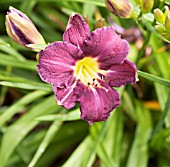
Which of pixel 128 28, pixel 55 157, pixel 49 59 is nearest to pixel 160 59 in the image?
pixel 128 28

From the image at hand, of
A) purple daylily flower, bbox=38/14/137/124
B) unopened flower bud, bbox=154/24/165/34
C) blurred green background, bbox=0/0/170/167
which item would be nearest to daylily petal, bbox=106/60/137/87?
purple daylily flower, bbox=38/14/137/124

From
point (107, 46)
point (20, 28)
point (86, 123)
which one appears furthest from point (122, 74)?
point (86, 123)

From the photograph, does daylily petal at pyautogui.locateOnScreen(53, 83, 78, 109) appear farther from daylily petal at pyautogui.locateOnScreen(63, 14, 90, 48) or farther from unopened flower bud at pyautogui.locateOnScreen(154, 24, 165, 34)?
unopened flower bud at pyautogui.locateOnScreen(154, 24, 165, 34)

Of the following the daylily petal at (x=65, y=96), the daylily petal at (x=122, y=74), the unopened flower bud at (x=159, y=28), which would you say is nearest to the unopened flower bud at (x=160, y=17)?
the unopened flower bud at (x=159, y=28)

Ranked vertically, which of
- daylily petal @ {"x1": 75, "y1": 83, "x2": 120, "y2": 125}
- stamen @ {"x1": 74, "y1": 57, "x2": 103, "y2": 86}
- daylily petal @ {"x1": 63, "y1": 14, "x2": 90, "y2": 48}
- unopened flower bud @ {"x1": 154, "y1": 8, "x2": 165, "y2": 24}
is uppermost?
daylily petal @ {"x1": 63, "y1": 14, "x2": 90, "y2": 48}

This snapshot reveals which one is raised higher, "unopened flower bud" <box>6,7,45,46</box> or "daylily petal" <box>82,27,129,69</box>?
"unopened flower bud" <box>6,7,45,46</box>

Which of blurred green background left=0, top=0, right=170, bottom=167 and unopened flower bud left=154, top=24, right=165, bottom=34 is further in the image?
blurred green background left=0, top=0, right=170, bottom=167
